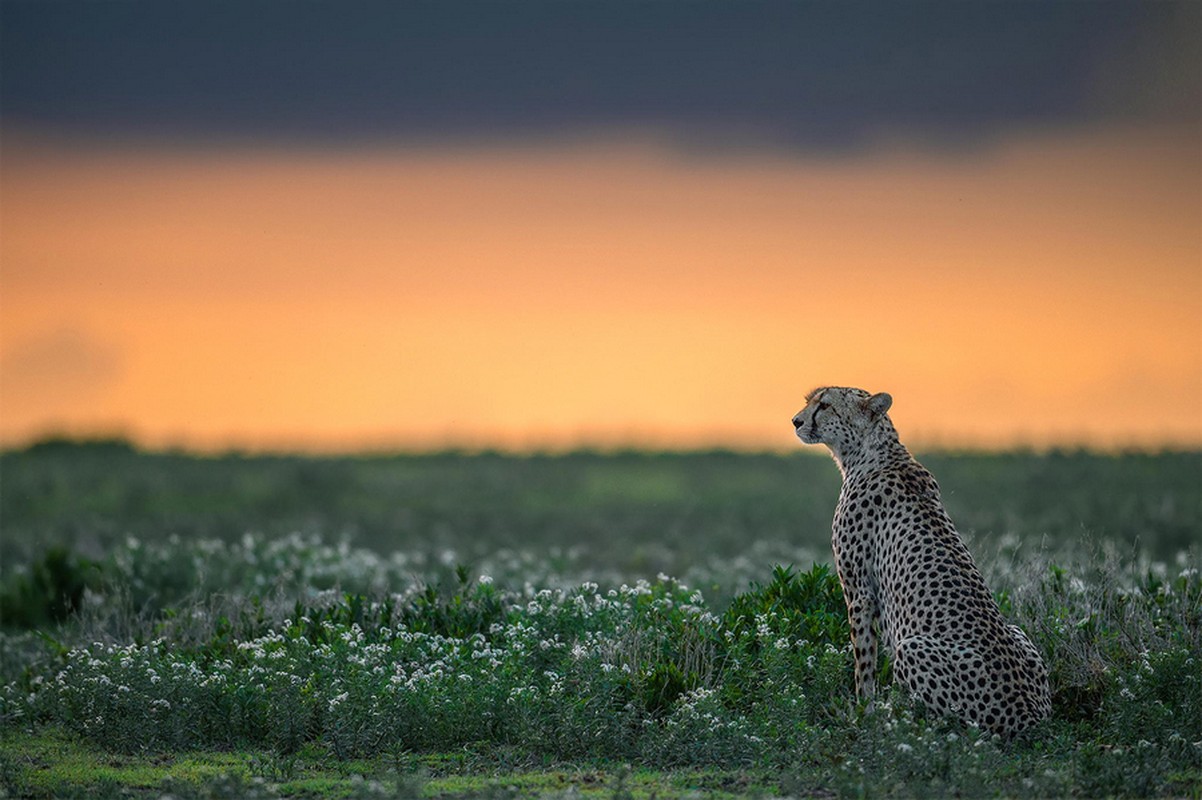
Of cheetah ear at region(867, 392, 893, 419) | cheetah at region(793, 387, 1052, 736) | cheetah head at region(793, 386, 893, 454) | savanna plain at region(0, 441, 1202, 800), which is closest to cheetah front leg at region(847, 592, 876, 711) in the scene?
cheetah at region(793, 387, 1052, 736)

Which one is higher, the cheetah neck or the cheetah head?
the cheetah head

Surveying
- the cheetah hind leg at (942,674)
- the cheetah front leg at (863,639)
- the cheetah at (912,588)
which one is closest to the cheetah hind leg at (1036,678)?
the cheetah at (912,588)

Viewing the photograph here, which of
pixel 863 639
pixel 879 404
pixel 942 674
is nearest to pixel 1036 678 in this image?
pixel 942 674

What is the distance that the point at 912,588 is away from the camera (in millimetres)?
9773

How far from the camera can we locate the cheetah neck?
10.5 m

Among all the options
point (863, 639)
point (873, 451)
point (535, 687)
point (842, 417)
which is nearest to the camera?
point (863, 639)

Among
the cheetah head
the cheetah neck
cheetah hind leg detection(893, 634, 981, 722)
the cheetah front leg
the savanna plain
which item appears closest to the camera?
the savanna plain

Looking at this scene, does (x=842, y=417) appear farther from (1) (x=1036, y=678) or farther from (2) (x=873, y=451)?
(1) (x=1036, y=678)

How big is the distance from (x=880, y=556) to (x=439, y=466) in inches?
1265

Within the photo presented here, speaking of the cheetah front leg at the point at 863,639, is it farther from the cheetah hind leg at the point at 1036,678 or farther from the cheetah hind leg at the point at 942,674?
the cheetah hind leg at the point at 1036,678

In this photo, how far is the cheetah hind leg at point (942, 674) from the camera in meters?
9.44

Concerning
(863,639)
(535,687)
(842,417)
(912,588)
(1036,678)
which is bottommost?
(535,687)

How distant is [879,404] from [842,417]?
0.27 m

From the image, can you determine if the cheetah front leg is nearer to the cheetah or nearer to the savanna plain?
the cheetah
